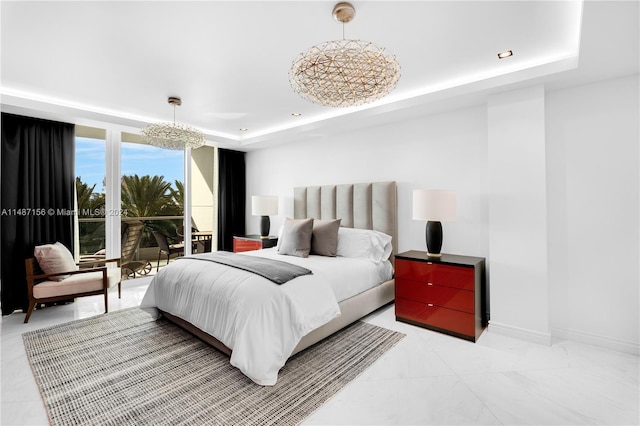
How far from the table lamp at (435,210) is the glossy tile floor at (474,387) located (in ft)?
3.19

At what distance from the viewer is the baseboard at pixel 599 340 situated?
8.60 feet

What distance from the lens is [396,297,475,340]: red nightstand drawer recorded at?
9.54 feet

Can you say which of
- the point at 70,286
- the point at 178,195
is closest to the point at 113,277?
the point at 70,286

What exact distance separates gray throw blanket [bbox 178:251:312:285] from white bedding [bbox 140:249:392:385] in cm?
5

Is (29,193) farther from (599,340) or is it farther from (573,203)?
(599,340)

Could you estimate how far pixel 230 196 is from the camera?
6027 millimetres

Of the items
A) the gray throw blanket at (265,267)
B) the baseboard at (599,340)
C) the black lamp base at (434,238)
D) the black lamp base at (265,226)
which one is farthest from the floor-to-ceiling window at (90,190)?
the baseboard at (599,340)

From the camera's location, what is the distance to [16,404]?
78.5 inches

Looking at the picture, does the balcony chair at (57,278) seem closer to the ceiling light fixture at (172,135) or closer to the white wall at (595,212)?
the ceiling light fixture at (172,135)

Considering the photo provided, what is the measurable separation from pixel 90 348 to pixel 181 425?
160cm

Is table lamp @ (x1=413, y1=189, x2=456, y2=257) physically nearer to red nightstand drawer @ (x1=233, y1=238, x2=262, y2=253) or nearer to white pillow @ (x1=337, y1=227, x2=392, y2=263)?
white pillow @ (x1=337, y1=227, x2=392, y2=263)

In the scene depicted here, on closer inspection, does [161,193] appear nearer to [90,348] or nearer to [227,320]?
[90,348]

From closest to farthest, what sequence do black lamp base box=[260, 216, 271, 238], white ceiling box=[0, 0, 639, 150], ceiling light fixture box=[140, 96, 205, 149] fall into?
1. white ceiling box=[0, 0, 639, 150]
2. ceiling light fixture box=[140, 96, 205, 149]
3. black lamp base box=[260, 216, 271, 238]

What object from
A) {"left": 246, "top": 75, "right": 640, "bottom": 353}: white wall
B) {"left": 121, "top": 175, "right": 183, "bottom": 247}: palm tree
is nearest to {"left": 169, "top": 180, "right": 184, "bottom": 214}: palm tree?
{"left": 121, "top": 175, "right": 183, "bottom": 247}: palm tree
